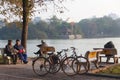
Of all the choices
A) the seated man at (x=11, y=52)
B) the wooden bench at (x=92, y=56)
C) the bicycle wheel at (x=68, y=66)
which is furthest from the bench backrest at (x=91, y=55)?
the seated man at (x=11, y=52)

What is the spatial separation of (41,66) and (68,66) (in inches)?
38.4

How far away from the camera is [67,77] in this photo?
41.3 ft

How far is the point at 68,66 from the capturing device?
43.3ft

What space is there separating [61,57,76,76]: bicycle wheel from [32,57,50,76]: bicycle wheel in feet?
1.99

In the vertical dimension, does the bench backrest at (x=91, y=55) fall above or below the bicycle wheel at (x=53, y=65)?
above

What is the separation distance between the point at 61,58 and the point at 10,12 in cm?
922

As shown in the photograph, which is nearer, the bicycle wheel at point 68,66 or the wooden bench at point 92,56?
the bicycle wheel at point 68,66

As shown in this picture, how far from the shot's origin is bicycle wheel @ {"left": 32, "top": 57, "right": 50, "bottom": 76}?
13230 mm

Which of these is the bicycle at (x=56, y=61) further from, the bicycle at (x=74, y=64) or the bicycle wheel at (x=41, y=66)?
the bicycle at (x=74, y=64)

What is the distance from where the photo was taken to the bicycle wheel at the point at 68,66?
12938mm

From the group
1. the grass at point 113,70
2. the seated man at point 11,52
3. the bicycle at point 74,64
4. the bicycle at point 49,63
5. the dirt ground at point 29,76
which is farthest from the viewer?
the seated man at point 11,52

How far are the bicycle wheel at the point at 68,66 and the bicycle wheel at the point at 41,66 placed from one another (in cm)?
61

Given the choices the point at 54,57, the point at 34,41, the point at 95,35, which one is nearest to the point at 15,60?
the point at 54,57

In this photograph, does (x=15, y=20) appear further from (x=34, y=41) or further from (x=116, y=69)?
(x=34, y=41)
